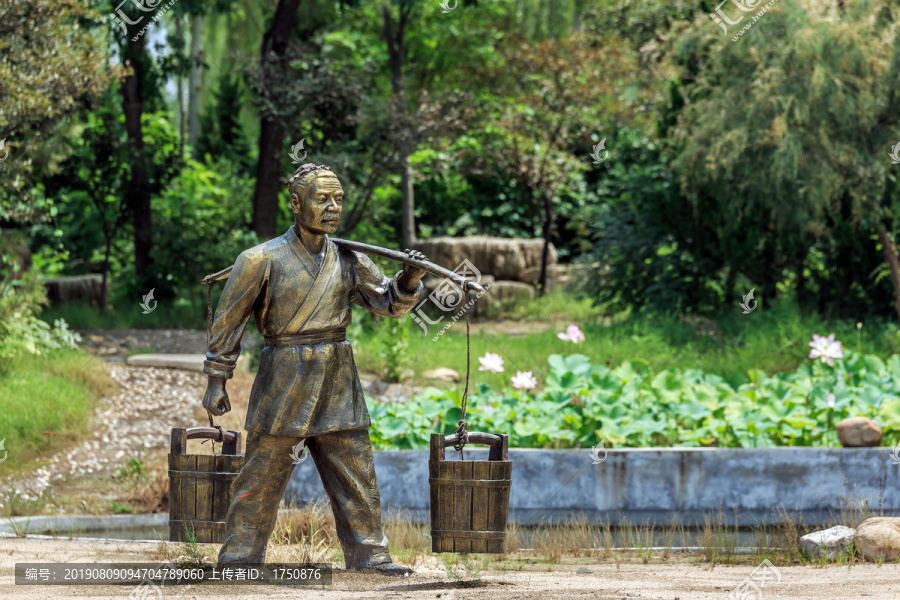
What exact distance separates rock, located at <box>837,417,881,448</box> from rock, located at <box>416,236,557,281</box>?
9327 mm

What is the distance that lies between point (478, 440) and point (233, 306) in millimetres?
1312

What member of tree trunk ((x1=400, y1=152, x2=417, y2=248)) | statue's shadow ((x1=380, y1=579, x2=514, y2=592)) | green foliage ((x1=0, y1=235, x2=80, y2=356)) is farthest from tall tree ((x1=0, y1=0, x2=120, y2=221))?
tree trunk ((x1=400, y1=152, x2=417, y2=248))

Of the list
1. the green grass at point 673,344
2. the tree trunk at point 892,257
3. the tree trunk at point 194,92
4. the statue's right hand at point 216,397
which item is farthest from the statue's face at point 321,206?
the tree trunk at point 194,92

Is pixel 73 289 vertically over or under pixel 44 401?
over

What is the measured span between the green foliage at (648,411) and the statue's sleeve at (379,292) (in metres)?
2.53

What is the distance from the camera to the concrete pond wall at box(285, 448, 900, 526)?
6.30 metres

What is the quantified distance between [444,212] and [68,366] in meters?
10.1

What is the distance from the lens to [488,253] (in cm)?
1588

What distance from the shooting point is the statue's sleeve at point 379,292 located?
4.52 metres

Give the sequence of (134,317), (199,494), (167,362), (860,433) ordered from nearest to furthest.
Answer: (199,494)
(860,433)
(167,362)
(134,317)

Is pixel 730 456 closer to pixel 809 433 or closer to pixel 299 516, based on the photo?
pixel 809 433

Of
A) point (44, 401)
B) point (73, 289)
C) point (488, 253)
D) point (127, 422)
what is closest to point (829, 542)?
point (127, 422)

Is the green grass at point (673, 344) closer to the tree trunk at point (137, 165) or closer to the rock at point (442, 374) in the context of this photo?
the rock at point (442, 374)

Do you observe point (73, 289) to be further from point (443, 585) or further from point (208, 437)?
point (443, 585)
